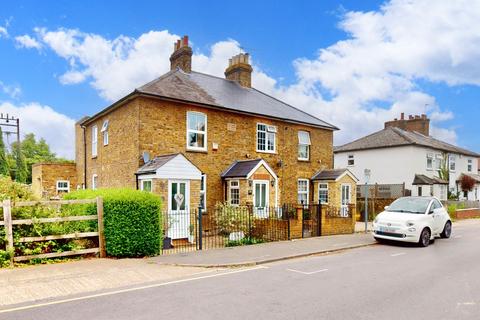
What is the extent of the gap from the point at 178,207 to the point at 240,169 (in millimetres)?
4445

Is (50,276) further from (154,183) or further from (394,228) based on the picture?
(394,228)

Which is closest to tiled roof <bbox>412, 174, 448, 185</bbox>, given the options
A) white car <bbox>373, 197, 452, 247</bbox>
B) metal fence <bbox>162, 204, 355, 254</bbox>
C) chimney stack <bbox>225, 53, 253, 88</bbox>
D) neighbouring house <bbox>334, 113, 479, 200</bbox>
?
neighbouring house <bbox>334, 113, 479, 200</bbox>

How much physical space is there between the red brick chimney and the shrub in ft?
91.6

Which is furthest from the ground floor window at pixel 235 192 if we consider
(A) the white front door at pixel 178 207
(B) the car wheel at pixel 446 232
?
(B) the car wheel at pixel 446 232

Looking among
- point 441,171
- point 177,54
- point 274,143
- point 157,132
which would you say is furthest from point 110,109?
point 441,171

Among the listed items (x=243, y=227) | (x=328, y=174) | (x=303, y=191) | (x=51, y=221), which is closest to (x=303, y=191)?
(x=303, y=191)

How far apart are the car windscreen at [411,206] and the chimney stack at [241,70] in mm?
13676

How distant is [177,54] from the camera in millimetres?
22188

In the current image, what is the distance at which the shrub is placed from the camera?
14.7 metres

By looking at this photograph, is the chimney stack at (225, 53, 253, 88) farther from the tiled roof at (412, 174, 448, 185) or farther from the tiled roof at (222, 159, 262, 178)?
the tiled roof at (412, 174, 448, 185)

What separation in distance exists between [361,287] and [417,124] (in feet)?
113

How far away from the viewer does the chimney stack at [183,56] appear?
2188 cm

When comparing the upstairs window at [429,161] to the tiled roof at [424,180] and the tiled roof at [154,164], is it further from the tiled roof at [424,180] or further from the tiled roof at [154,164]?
the tiled roof at [154,164]

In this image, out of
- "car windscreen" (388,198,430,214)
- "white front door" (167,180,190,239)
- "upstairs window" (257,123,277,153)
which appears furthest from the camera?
"upstairs window" (257,123,277,153)
